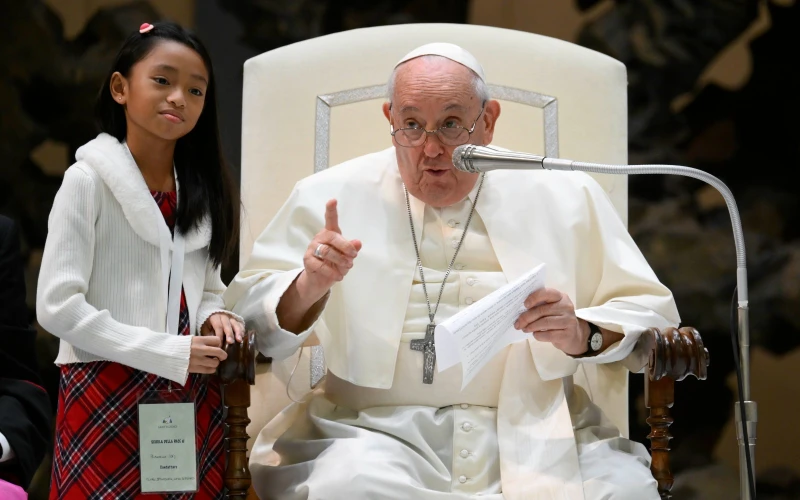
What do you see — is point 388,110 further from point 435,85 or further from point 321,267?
point 321,267

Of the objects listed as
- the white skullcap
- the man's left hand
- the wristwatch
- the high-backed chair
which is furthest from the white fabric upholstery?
the man's left hand

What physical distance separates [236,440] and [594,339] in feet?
3.14

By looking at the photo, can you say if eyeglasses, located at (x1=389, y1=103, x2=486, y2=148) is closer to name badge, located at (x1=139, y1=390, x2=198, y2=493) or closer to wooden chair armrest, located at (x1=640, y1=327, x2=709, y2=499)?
wooden chair armrest, located at (x1=640, y1=327, x2=709, y2=499)

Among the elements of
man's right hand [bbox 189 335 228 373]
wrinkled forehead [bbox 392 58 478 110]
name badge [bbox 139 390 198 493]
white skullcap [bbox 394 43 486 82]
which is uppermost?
white skullcap [bbox 394 43 486 82]

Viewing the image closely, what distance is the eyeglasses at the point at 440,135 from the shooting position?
3260mm

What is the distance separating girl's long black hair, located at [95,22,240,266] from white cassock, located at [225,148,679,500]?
0.71 feet

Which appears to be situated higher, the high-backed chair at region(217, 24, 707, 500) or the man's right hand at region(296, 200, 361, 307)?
the high-backed chair at region(217, 24, 707, 500)

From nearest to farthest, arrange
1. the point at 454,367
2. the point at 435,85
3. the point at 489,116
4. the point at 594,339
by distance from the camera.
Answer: the point at 594,339, the point at 454,367, the point at 435,85, the point at 489,116

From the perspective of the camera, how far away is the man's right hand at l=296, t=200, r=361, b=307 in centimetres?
286

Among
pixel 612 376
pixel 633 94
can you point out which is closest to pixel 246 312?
pixel 612 376

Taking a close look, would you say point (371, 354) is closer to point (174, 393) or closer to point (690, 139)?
point (174, 393)

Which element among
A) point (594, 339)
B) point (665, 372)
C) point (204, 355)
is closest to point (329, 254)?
point (204, 355)

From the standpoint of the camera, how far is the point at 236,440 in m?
2.85

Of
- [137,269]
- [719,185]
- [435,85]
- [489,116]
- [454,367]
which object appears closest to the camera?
[719,185]
